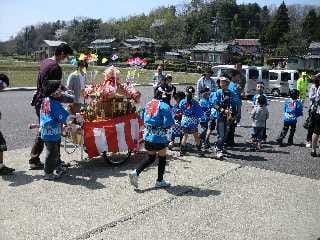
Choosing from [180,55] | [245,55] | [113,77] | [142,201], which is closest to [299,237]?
[142,201]

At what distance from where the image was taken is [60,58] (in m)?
6.80

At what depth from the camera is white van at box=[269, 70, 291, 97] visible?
78.5 feet

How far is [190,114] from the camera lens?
27.7 feet

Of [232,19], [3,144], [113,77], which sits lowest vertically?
[3,144]

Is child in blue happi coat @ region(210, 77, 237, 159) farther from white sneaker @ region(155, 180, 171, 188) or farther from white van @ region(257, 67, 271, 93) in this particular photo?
white van @ region(257, 67, 271, 93)

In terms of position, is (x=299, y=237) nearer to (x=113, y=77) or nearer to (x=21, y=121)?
(x=113, y=77)

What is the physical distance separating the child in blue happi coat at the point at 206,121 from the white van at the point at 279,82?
601 inches

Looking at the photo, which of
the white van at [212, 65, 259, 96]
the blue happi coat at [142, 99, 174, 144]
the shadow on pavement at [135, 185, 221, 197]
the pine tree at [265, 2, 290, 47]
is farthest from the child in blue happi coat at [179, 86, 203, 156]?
the pine tree at [265, 2, 290, 47]

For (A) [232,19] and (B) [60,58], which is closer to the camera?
(B) [60,58]

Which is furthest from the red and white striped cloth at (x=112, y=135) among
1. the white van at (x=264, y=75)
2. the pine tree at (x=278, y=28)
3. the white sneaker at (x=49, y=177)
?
the pine tree at (x=278, y=28)

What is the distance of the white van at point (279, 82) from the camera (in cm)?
2394

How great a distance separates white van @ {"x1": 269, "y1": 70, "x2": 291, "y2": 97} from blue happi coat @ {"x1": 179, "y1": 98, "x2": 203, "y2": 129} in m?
16.7

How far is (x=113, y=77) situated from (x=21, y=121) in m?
5.37

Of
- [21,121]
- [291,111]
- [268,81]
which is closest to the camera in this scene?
[291,111]
